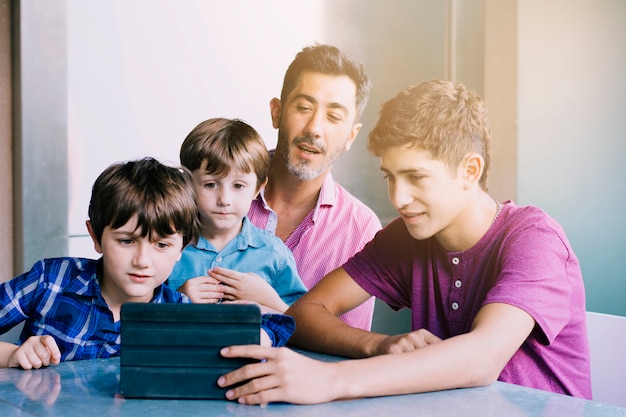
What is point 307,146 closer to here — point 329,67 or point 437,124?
point 329,67

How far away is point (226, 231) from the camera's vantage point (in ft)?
6.92

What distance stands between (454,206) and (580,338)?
1.14 ft

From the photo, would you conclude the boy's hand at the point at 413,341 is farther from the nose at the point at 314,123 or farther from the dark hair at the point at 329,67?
the dark hair at the point at 329,67

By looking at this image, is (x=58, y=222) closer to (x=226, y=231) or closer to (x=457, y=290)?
(x=226, y=231)

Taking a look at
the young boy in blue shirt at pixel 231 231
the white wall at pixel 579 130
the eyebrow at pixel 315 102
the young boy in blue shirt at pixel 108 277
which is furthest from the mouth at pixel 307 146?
the white wall at pixel 579 130

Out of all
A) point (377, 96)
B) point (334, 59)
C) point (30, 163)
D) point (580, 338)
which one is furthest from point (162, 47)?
point (580, 338)

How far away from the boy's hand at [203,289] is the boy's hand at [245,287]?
19mm

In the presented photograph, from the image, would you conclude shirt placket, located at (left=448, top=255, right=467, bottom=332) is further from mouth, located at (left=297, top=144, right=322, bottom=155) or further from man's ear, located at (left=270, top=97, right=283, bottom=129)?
man's ear, located at (left=270, top=97, right=283, bottom=129)

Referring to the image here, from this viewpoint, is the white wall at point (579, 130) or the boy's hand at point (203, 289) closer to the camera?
the boy's hand at point (203, 289)

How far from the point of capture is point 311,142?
2490 mm

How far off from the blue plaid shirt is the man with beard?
0.89m

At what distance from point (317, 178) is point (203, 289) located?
69 cm

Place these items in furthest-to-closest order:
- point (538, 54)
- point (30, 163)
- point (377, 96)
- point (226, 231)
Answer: point (377, 96), point (538, 54), point (30, 163), point (226, 231)

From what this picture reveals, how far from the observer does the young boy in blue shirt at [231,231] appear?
2.02 m
